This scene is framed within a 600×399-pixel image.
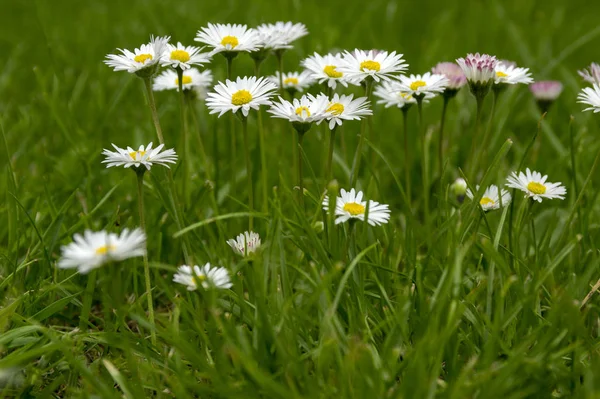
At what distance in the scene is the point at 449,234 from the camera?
1.52 m

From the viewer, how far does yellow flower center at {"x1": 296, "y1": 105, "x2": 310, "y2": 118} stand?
144 cm

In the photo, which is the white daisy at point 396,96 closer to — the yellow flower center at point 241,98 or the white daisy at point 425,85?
the white daisy at point 425,85

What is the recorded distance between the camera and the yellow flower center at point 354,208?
4.60ft

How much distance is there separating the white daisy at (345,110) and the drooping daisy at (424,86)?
0.58 feet

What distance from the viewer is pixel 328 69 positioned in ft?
5.36

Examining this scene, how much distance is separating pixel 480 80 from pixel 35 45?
110 inches

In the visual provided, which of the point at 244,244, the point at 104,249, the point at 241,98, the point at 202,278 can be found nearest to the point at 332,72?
the point at 241,98

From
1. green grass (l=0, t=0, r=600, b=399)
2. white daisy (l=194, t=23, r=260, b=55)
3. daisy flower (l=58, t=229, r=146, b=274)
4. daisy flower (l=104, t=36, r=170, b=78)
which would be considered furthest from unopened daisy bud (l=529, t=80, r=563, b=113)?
daisy flower (l=58, t=229, r=146, b=274)

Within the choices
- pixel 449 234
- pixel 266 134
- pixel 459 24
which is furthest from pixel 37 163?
pixel 459 24

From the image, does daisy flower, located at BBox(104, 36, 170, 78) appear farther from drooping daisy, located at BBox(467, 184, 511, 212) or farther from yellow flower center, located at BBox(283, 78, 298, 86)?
drooping daisy, located at BBox(467, 184, 511, 212)

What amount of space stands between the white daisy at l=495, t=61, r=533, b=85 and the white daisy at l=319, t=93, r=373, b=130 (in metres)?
0.40

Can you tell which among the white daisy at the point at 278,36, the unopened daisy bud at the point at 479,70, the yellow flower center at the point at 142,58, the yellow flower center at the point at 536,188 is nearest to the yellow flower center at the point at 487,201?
the yellow flower center at the point at 536,188

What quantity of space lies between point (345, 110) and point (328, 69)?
174 mm

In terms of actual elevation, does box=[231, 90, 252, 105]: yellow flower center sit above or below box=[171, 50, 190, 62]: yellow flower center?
below
